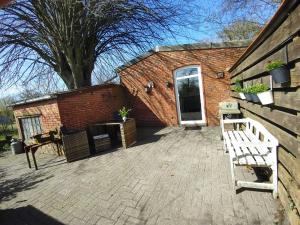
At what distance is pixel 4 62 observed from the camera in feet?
30.2

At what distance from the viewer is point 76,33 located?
881 cm

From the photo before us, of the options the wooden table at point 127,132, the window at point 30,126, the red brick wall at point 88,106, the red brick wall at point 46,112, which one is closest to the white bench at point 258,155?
the wooden table at point 127,132

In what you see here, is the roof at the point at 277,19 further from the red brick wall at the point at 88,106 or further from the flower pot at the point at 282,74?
the red brick wall at the point at 88,106

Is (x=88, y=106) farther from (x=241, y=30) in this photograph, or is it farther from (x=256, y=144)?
(x=241, y=30)

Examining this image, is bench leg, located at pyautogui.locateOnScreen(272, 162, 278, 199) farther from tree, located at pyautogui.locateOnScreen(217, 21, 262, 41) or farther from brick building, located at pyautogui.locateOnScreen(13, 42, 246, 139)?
tree, located at pyautogui.locateOnScreen(217, 21, 262, 41)

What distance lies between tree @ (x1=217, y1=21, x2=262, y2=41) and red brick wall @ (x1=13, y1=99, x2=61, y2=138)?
10585 millimetres

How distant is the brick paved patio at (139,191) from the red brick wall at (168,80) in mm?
2634

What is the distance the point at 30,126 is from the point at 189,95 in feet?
21.7

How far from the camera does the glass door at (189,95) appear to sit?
344 inches

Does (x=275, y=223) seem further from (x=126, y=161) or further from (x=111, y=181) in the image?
(x=126, y=161)

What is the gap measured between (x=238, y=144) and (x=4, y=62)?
983 centimetres

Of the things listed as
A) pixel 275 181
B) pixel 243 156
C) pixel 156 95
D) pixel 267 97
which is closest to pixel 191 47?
pixel 156 95

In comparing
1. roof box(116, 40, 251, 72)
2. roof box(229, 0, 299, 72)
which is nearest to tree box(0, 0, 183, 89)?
roof box(116, 40, 251, 72)

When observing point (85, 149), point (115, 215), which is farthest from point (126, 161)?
point (115, 215)
